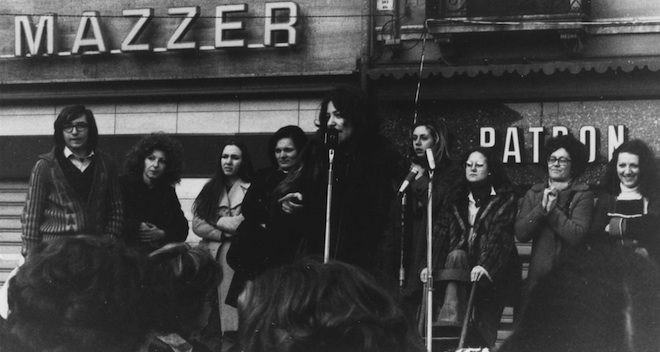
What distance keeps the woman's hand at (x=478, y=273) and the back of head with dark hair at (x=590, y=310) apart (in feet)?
13.8

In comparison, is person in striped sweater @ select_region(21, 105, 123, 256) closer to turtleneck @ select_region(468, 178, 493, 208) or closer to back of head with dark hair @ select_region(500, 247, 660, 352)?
turtleneck @ select_region(468, 178, 493, 208)

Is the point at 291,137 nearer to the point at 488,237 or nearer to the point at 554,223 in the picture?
the point at 488,237

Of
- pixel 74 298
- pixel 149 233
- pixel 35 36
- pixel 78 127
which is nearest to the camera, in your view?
pixel 74 298

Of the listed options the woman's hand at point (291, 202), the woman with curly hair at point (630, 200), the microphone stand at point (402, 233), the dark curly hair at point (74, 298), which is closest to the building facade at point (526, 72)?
the woman with curly hair at point (630, 200)

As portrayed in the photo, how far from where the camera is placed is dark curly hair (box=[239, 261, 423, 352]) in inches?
82.6

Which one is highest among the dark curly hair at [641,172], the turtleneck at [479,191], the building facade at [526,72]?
the building facade at [526,72]

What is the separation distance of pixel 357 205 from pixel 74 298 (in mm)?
3807

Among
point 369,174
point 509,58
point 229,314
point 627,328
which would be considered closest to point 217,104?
point 509,58

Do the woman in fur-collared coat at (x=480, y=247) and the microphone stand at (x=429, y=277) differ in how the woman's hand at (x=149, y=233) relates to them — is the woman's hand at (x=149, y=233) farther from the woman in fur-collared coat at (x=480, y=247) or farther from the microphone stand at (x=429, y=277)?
the microphone stand at (x=429, y=277)

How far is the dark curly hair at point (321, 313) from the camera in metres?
2.10

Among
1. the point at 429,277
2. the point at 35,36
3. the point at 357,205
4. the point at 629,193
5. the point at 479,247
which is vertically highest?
the point at 35,36

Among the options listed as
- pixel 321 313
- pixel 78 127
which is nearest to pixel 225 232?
pixel 78 127

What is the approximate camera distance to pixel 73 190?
23.7 ft

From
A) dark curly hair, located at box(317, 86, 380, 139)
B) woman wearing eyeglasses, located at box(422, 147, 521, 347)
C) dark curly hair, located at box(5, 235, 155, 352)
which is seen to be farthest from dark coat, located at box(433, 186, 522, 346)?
dark curly hair, located at box(5, 235, 155, 352)
